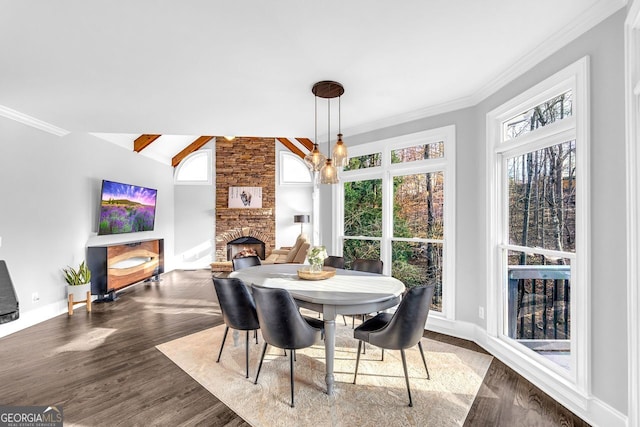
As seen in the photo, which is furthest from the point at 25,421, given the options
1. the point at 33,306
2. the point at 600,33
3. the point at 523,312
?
the point at 600,33

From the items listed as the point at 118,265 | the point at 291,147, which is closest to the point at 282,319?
the point at 118,265

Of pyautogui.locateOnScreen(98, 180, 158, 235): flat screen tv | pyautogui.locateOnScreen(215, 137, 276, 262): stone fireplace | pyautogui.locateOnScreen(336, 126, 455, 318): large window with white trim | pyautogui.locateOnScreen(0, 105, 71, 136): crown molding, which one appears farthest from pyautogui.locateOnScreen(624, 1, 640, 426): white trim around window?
pyautogui.locateOnScreen(215, 137, 276, 262): stone fireplace

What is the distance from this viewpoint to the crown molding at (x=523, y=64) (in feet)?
5.99

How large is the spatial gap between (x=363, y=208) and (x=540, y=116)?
2.31 m

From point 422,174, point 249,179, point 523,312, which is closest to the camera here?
point 523,312

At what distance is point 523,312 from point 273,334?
2259mm

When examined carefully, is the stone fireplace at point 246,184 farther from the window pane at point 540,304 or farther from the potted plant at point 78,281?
the window pane at point 540,304

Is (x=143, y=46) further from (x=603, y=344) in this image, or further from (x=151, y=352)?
(x=603, y=344)

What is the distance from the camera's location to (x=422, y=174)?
3.72 meters

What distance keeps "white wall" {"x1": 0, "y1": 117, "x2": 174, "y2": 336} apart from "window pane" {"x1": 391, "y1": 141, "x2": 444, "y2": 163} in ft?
15.1

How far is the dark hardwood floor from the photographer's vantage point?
1.98 m

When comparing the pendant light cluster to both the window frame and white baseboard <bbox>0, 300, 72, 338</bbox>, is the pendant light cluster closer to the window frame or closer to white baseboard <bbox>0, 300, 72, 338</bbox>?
white baseboard <bbox>0, 300, 72, 338</bbox>

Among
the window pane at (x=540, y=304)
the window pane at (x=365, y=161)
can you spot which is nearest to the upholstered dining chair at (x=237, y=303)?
the window pane at (x=540, y=304)

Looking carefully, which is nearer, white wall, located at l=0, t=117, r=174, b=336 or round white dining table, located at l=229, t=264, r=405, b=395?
round white dining table, located at l=229, t=264, r=405, b=395
